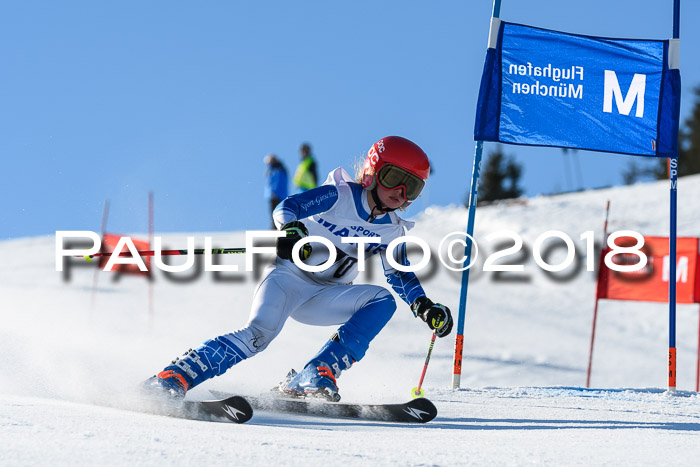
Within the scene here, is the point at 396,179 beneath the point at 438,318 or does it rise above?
above

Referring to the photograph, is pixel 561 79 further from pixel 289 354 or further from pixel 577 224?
pixel 577 224

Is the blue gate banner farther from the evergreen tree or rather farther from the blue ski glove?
the evergreen tree

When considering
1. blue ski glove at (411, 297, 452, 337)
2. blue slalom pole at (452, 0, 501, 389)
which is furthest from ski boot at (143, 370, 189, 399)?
blue slalom pole at (452, 0, 501, 389)

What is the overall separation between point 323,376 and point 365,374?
204 cm

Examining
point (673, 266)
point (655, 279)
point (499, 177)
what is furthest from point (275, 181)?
point (499, 177)

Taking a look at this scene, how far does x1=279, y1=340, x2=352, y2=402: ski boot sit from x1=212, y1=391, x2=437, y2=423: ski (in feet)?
0.24

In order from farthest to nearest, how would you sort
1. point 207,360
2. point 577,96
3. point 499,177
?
point 499,177
point 577,96
point 207,360

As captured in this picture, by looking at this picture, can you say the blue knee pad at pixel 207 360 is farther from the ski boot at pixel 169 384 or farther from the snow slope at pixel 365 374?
the snow slope at pixel 365 374

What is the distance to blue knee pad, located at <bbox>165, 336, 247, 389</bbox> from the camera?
3.64 m

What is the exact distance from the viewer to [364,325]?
416cm

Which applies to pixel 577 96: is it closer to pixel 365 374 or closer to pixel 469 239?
pixel 469 239

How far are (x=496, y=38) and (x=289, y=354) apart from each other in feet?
13.6

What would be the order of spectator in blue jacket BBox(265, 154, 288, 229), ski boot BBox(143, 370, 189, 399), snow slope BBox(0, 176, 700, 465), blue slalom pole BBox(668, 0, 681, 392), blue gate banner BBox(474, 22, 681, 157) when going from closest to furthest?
snow slope BBox(0, 176, 700, 465) < ski boot BBox(143, 370, 189, 399) < blue slalom pole BBox(668, 0, 681, 392) < blue gate banner BBox(474, 22, 681, 157) < spectator in blue jacket BBox(265, 154, 288, 229)

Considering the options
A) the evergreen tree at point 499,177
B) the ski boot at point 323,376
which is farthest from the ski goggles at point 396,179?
the evergreen tree at point 499,177
